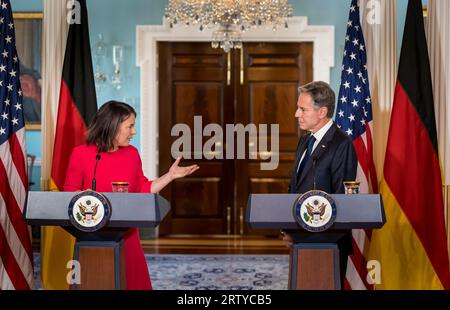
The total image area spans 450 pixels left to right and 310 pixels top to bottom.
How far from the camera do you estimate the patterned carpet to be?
6129 millimetres

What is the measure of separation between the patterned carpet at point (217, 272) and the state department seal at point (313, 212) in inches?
115

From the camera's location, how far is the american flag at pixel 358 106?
5.47m

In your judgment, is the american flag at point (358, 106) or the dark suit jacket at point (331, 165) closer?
the dark suit jacket at point (331, 165)

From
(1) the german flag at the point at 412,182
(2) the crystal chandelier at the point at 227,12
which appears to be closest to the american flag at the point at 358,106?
(1) the german flag at the point at 412,182

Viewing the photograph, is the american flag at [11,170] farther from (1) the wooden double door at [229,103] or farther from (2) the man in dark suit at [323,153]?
(1) the wooden double door at [229,103]

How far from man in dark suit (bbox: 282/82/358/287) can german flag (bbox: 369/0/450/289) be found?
1.61 meters

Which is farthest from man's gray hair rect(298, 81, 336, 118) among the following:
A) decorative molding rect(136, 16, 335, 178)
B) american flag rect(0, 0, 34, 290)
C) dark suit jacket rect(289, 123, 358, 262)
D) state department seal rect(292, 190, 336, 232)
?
decorative molding rect(136, 16, 335, 178)

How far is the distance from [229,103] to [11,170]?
13.5 feet

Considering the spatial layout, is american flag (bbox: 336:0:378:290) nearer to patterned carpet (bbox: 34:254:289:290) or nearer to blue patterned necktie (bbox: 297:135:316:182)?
patterned carpet (bbox: 34:254:289:290)

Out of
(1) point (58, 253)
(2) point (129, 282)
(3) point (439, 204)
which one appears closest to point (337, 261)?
(2) point (129, 282)

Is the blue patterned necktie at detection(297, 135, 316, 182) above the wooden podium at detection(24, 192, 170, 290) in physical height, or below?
above

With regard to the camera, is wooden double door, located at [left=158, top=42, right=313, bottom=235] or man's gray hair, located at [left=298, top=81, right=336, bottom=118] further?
wooden double door, located at [left=158, top=42, right=313, bottom=235]

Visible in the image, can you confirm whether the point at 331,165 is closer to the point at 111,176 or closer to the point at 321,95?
the point at 321,95
